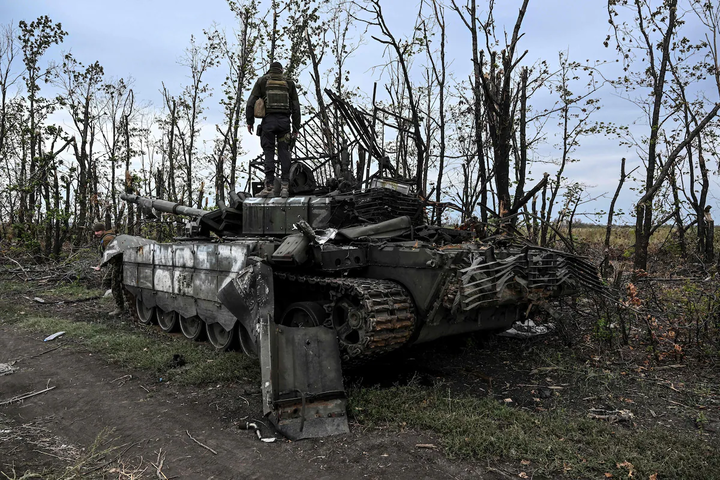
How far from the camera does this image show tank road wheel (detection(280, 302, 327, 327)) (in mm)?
6574

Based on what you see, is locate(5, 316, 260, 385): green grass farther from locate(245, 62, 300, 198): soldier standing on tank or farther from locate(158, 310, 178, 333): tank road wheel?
locate(245, 62, 300, 198): soldier standing on tank

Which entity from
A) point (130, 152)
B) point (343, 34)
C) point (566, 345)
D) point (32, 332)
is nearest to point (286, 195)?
point (566, 345)

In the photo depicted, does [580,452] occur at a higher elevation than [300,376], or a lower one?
lower

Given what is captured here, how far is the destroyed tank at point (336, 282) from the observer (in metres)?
5.58

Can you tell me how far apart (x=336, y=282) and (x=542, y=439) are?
8.72 feet

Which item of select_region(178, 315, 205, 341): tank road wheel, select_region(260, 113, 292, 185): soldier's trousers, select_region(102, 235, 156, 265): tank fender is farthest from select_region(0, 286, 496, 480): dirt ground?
select_region(102, 235, 156, 265): tank fender

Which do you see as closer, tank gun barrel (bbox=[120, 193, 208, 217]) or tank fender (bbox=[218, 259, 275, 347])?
tank fender (bbox=[218, 259, 275, 347])

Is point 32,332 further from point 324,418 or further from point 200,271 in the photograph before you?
point 324,418

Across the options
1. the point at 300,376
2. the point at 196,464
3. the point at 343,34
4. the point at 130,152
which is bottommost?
the point at 196,464

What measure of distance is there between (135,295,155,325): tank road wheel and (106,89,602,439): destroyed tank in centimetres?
179

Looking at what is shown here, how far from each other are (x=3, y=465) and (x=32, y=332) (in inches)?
250

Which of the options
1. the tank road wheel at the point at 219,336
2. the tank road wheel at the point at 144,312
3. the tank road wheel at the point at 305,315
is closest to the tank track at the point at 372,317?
the tank road wheel at the point at 305,315

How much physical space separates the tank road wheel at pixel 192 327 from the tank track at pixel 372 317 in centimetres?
380

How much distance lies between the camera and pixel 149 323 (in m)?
11.1
